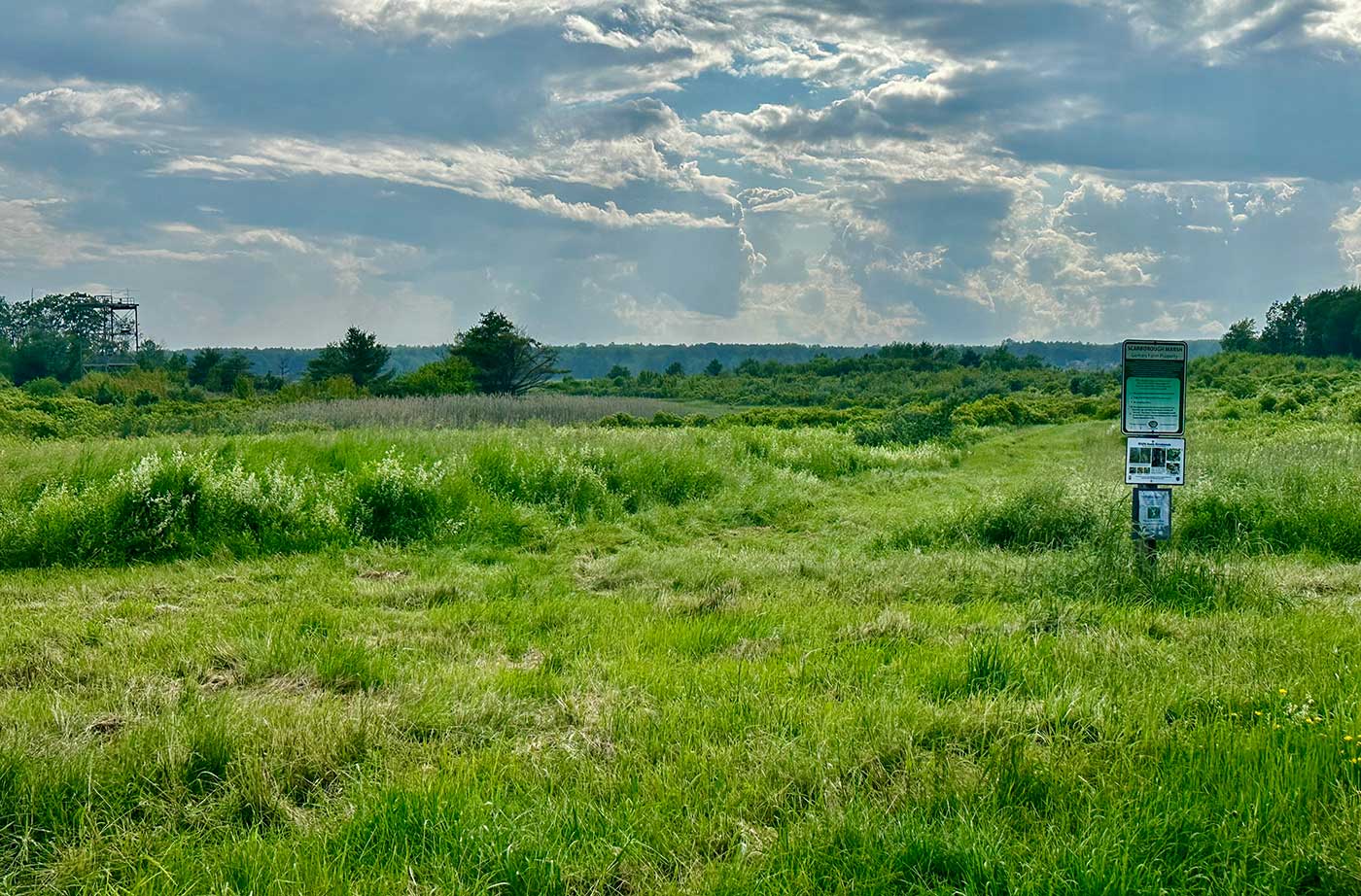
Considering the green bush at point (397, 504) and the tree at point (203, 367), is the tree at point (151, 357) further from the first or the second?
the green bush at point (397, 504)

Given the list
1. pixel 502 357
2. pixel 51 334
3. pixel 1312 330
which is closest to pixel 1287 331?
pixel 1312 330

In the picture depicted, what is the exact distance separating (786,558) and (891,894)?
6.25 meters

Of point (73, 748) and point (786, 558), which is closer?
point (73, 748)

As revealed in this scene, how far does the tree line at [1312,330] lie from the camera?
2879 inches

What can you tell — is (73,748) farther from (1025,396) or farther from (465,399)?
(1025,396)

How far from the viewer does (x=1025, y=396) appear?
166ft

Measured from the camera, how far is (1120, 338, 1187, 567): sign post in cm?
734

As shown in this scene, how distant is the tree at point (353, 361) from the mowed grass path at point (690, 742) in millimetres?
58344

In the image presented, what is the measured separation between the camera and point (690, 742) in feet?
13.4

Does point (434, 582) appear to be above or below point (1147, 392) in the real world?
below

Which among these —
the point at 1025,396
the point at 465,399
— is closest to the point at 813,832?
the point at 465,399

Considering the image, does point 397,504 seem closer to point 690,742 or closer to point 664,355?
point 690,742

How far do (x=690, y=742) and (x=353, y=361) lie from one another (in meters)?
63.2

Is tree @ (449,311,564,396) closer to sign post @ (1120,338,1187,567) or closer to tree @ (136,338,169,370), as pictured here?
tree @ (136,338,169,370)
